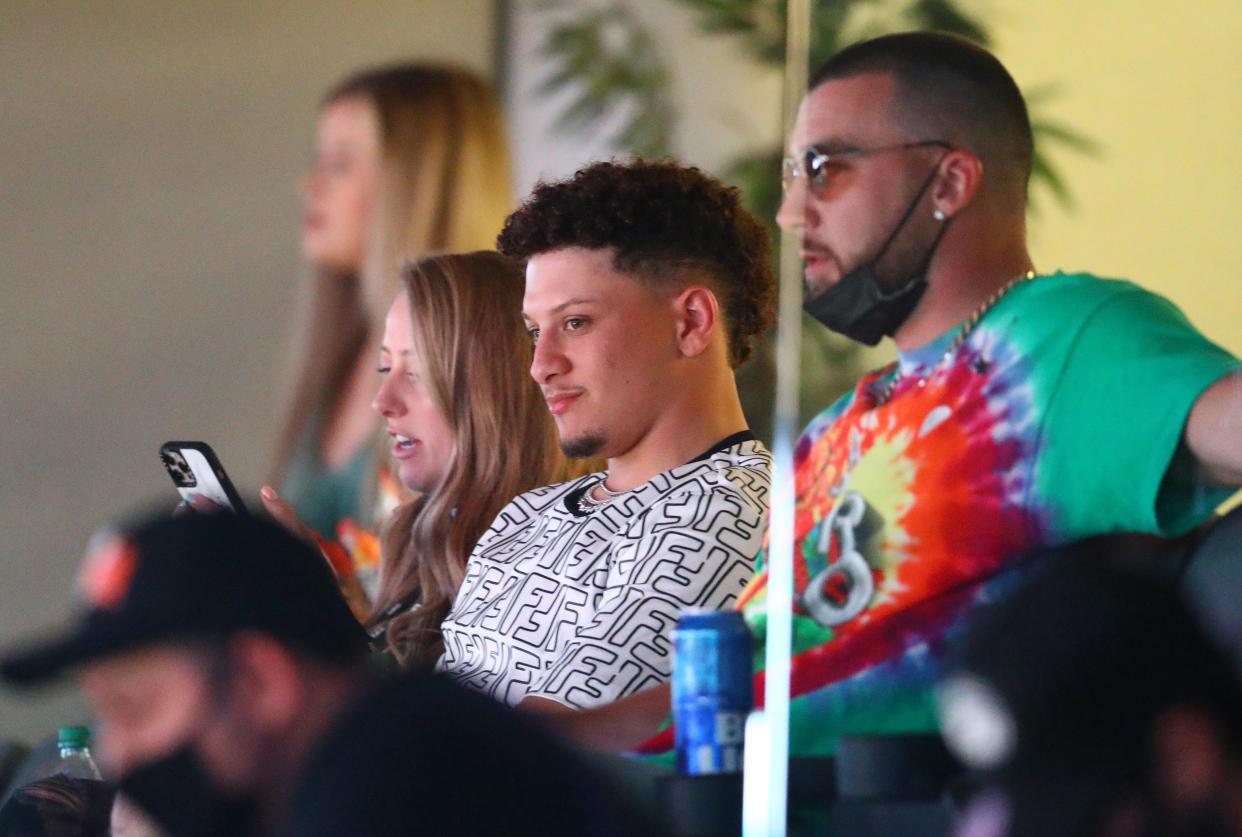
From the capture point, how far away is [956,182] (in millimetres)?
1201

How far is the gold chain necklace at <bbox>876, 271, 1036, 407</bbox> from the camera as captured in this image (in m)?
1.18

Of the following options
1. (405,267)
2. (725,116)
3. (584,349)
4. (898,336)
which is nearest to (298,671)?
(898,336)

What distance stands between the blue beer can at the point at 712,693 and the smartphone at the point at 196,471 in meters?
0.91

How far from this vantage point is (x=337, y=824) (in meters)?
0.73

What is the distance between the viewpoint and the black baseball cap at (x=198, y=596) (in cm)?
92

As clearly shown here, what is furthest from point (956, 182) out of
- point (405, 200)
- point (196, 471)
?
point (405, 200)

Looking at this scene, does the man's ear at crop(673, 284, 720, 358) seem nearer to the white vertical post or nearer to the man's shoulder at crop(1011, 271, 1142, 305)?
the white vertical post

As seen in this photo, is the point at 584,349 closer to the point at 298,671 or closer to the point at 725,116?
the point at 298,671

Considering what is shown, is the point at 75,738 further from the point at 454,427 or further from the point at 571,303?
the point at 571,303

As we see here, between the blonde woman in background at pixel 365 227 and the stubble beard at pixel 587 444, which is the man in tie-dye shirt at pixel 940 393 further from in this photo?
the blonde woman in background at pixel 365 227

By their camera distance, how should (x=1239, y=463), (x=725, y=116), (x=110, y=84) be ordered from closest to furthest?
(x=1239, y=463) → (x=725, y=116) → (x=110, y=84)

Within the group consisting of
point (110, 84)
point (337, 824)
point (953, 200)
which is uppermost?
point (110, 84)

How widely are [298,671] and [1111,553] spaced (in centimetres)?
58

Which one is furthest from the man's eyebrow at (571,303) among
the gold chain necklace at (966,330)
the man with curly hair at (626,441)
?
the gold chain necklace at (966,330)
